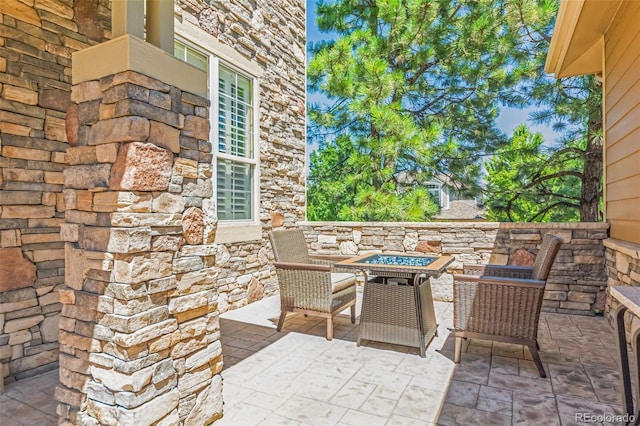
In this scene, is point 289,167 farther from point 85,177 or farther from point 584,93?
point 584,93

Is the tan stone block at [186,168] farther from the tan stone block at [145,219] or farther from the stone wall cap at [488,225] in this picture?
the stone wall cap at [488,225]

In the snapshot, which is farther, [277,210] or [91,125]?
[277,210]

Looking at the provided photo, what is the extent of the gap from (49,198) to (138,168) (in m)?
1.65

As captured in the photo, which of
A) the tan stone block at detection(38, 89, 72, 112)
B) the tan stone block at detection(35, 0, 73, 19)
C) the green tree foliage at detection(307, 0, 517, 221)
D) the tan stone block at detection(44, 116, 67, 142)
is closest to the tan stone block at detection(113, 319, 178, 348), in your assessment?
the tan stone block at detection(44, 116, 67, 142)

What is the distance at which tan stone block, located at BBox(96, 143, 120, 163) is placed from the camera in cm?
177

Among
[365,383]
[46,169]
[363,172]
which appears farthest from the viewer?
[363,172]

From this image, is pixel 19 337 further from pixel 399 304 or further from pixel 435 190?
pixel 435 190

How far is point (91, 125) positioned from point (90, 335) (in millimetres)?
1056

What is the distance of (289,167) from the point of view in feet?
18.4

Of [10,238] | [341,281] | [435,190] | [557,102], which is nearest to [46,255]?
[10,238]

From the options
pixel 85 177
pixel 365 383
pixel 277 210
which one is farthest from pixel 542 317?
pixel 85 177

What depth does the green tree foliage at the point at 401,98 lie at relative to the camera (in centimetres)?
663

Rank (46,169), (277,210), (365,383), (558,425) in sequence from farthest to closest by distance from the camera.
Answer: (277,210) → (46,169) → (365,383) → (558,425)

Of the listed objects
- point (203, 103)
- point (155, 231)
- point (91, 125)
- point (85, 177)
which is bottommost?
point (155, 231)
